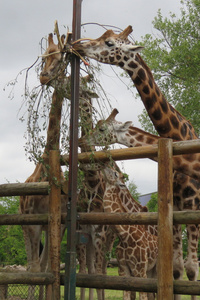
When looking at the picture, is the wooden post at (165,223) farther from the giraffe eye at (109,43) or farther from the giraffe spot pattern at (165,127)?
the giraffe eye at (109,43)

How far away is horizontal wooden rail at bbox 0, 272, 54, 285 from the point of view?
5.52m

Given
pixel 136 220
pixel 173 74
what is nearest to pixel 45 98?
pixel 136 220

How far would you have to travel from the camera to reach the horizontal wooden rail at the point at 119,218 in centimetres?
520

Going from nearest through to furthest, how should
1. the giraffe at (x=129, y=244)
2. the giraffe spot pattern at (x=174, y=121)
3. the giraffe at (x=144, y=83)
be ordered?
1. the giraffe at (x=144, y=83)
2. the giraffe spot pattern at (x=174, y=121)
3. the giraffe at (x=129, y=244)

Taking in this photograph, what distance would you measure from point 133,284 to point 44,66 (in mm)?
2821

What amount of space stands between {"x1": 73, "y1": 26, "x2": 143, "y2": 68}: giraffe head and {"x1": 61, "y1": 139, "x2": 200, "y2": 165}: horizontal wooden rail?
3.95 ft

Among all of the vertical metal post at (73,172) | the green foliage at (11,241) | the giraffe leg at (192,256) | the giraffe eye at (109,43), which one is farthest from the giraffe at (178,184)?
the green foliage at (11,241)

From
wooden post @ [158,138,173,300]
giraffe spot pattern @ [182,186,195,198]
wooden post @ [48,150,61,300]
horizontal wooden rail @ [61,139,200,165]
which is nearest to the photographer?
wooden post @ [158,138,173,300]

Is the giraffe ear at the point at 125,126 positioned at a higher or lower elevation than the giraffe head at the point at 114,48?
lower

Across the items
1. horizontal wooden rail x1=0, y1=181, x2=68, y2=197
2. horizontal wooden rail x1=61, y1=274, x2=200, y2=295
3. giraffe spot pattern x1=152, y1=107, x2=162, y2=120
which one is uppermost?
giraffe spot pattern x1=152, y1=107, x2=162, y2=120

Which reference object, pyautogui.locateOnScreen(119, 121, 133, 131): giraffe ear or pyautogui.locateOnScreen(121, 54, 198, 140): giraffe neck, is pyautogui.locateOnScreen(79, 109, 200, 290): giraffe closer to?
pyautogui.locateOnScreen(119, 121, 133, 131): giraffe ear

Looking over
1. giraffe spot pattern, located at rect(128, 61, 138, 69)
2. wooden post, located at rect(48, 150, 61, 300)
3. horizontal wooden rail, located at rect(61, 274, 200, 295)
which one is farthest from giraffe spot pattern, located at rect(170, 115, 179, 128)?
horizontal wooden rail, located at rect(61, 274, 200, 295)

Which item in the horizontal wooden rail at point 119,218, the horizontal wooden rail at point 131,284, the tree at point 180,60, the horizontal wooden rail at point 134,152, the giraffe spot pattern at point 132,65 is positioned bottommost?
the horizontal wooden rail at point 131,284

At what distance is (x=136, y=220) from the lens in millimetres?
5426
